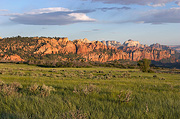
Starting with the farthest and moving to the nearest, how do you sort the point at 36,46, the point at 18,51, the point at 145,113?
the point at 36,46, the point at 18,51, the point at 145,113

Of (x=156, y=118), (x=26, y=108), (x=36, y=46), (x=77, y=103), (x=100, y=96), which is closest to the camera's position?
(x=156, y=118)

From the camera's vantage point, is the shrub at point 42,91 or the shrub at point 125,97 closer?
the shrub at point 125,97

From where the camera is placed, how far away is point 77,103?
5238 mm

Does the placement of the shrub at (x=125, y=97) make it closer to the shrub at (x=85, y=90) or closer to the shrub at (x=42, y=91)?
the shrub at (x=85, y=90)

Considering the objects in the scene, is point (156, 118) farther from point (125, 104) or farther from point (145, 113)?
point (125, 104)

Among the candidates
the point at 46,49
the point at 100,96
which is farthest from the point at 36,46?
the point at 100,96

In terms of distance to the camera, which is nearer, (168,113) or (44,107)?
(168,113)

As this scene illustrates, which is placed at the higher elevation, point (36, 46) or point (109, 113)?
point (36, 46)

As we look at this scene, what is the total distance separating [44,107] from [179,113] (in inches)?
145

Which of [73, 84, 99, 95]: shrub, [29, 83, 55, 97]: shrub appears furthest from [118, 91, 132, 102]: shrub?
[29, 83, 55, 97]: shrub

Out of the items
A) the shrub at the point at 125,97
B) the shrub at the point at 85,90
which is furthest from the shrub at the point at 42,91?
the shrub at the point at 125,97

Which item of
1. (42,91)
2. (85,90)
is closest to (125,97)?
(85,90)

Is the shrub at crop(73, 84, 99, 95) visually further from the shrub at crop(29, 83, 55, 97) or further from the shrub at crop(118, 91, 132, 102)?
the shrub at crop(118, 91, 132, 102)

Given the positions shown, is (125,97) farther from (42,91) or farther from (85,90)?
(42,91)
